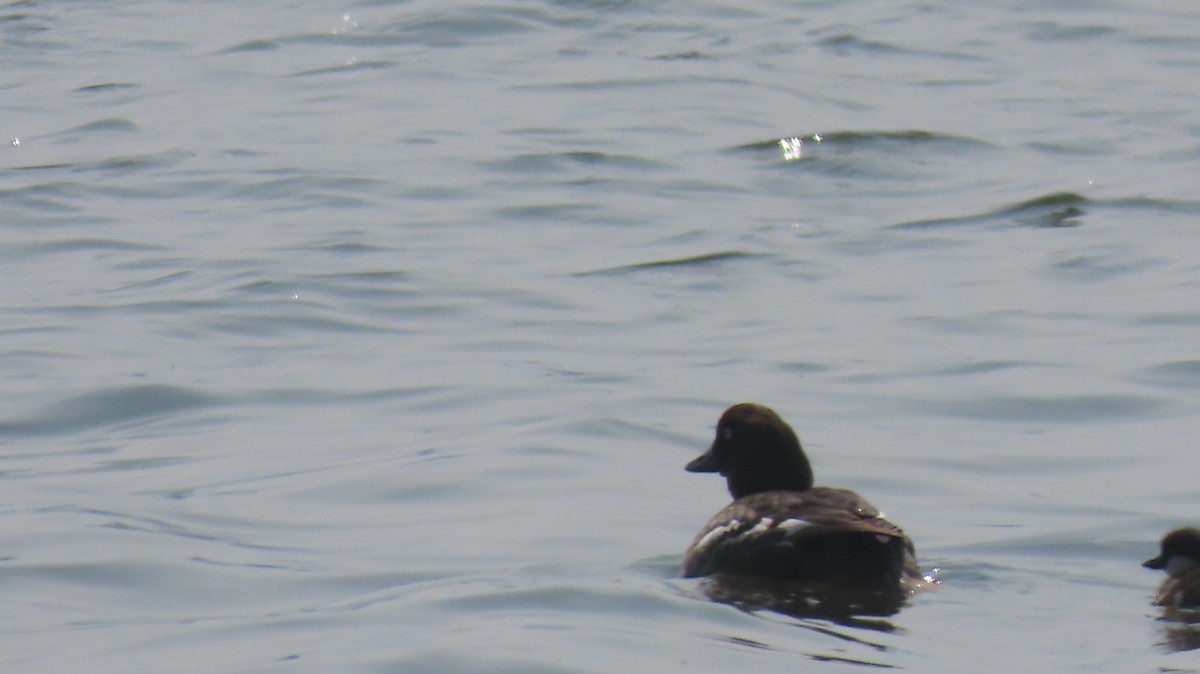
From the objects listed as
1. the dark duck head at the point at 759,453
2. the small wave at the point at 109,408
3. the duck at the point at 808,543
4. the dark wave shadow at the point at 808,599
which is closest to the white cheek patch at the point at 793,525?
the duck at the point at 808,543

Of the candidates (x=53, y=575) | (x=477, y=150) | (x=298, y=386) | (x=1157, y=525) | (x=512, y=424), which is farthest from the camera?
(x=477, y=150)

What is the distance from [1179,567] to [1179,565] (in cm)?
2

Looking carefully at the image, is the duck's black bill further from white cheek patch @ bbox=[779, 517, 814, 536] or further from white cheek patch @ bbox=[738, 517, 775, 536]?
white cheek patch @ bbox=[779, 517, 814, 536]

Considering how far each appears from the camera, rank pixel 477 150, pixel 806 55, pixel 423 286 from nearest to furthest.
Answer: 1. pixel 423 286
2. pixel 477 150
3. pixel 806 55

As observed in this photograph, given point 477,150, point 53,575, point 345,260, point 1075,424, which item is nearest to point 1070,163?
point 477,150

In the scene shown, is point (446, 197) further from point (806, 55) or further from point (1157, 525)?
point (1157, 525)

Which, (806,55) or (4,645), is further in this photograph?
(806,55)

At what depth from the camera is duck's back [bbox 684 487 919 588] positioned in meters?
7.11

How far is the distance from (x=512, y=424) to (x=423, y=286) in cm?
332

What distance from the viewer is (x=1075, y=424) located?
10438 mm

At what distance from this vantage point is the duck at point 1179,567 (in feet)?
22.6

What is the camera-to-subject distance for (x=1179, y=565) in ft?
23.7

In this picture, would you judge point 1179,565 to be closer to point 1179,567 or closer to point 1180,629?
point 1179,567

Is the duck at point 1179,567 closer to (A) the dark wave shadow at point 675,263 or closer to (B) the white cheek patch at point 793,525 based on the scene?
(B) the white cheek patch at point 793,525
